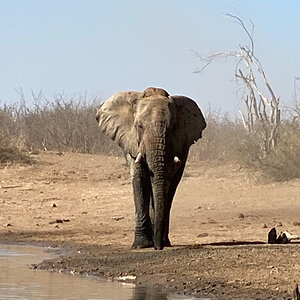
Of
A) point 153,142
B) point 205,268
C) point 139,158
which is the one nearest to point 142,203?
point 139,158

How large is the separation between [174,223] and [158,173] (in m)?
5.49

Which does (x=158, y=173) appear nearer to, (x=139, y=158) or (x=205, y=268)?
(x=139, y=158)

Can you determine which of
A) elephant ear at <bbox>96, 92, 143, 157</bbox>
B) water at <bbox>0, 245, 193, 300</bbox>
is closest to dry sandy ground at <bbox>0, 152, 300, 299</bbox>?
water at <bbox>0, 245, 193, 300</bbox>

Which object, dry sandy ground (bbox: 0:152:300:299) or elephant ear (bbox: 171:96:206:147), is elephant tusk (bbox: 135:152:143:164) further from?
dry sandy ground (bbox: 0:152:300:299)

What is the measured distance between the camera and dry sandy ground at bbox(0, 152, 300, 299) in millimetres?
11477

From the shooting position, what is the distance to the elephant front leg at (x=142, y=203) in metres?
14.2

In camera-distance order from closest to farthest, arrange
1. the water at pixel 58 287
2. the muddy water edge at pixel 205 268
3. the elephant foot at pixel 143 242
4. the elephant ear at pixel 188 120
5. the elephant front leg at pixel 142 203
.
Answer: the water at pixel 58 287 < the muddy water edge at pixel 205 268 < the elephant front leg at pixel 142 203 < the elephant foot at pixel 143 242 < the elephant ear at pixel 188 120

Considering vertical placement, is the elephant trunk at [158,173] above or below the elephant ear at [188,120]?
below

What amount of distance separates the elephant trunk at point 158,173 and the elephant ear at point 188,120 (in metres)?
0.86

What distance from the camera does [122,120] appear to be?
14953 mm

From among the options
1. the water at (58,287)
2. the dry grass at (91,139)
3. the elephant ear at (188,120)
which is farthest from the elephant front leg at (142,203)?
the dry grass at (91,139)

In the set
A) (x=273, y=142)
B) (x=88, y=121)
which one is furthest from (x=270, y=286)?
(x=88, y=121)

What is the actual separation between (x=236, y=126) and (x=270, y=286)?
29603mm

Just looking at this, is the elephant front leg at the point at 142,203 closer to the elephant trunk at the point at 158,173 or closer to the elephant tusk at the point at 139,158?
the elephant tusk at the point at 139,158
